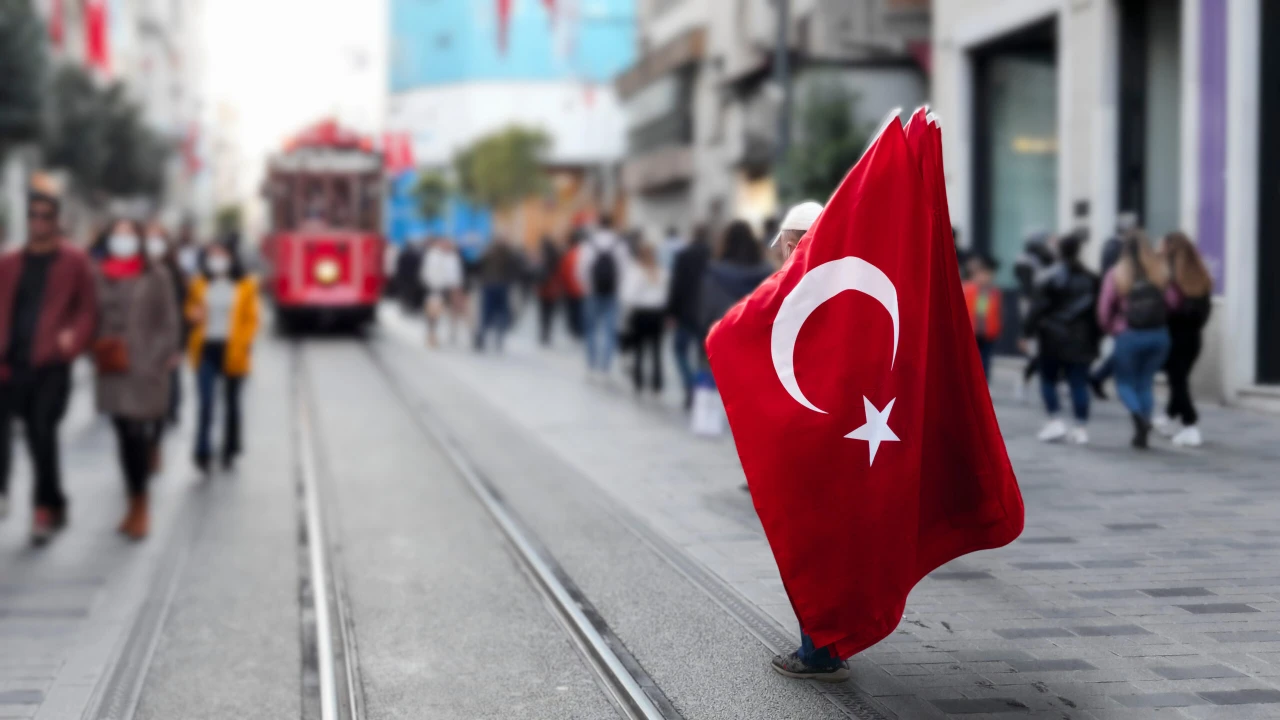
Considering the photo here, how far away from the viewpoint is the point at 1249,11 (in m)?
13.7

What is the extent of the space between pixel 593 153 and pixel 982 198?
5954 centimetres

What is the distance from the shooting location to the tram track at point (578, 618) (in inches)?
207

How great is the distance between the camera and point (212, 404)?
1147cm

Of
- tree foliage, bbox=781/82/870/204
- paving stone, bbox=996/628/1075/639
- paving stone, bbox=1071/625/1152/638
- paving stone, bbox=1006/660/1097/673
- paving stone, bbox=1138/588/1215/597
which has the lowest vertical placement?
paving stone, bbox=1138/588/1215/597

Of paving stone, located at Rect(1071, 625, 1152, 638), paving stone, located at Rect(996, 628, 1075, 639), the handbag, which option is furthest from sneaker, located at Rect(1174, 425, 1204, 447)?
the handbag

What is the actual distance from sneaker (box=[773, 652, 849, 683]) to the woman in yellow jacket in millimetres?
6829

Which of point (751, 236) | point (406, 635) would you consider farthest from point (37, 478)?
point (751, 236)

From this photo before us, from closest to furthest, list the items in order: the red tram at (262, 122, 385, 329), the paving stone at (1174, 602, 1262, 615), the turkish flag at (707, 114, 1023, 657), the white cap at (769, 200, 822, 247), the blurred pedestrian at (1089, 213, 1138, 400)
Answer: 1. the turkish flag at (707, 114, 1023, 657)
2. the white cap at (769, 200, 822, 247)
3. the paving stone at (1174, 602, 1262, 615)
4. the blurred pedestrian at (1089, 213, 1138, 400)
5. the red tram at (262, 122, 385, 329)

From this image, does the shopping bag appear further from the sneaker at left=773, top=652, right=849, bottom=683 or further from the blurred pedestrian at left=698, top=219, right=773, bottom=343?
the sneaker at left=773, top=652, right=849, bottom=683

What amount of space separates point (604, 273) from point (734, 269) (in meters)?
7.69

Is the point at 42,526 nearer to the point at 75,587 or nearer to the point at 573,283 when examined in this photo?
the point at 75,587

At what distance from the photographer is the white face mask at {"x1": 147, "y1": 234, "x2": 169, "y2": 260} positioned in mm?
9712

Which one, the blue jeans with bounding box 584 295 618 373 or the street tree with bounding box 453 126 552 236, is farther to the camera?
the street tree with bounding box 453 126 552 236

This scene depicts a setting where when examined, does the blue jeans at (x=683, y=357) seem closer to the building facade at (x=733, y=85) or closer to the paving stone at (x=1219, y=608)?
the building facade at (x=733, y=85)
